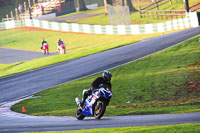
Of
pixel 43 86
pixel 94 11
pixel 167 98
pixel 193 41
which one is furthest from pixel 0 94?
pixel 94 11

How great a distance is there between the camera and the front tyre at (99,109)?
1362 centimetres

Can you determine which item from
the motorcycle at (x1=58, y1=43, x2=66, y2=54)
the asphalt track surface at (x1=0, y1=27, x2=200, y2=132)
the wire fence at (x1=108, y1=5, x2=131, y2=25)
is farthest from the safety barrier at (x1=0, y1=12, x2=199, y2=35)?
the motorcycle at (x1=58, y1=43, x2=66, y2=54)

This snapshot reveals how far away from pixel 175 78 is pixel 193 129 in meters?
14.8

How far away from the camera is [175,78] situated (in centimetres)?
2431

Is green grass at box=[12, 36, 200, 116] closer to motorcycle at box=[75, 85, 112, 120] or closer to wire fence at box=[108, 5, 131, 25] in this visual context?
motorcycle at box=[75, 85, 112, 120]

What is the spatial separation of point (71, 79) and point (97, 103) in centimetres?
1571

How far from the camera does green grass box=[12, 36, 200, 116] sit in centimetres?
1760

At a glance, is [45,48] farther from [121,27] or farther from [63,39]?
[121,27]

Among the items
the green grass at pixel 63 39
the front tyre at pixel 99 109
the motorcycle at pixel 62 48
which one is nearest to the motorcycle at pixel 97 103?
the front tyre at pixel 99 109

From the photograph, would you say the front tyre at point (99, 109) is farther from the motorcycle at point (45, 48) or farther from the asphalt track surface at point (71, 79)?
the motorcycle at point (45, 48)

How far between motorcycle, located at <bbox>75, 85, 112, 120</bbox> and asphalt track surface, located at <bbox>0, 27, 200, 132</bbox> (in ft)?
1.26

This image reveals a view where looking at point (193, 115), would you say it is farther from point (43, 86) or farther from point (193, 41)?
point (193, 41)

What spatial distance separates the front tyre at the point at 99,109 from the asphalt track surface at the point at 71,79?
255 mm

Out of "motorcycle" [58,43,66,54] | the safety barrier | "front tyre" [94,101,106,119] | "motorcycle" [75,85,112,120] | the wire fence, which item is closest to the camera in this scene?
"motorcycle" [75,85,112,120]
